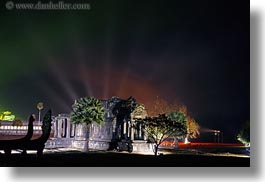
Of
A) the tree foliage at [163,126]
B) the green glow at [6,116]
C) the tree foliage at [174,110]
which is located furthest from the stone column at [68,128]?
the tree foliage at [174,110]

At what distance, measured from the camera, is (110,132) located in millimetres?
3584

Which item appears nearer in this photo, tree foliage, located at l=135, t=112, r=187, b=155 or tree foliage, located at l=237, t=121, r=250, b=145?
tree foliage, located at l=237, t=121, r=250, b=145

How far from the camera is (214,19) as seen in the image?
11.8ft

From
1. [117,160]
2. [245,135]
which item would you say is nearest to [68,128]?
[117,160]

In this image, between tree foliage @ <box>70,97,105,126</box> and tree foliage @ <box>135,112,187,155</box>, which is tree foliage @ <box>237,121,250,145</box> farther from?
tree foliage @ <box>70,97,105,126</box>

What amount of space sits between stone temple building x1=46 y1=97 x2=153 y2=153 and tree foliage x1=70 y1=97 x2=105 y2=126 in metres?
0.04

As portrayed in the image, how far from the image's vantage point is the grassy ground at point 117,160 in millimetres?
3424

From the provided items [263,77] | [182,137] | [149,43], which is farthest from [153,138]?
[263,77]

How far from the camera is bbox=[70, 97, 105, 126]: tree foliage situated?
3518 millimetres

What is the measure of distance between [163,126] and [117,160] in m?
0.53

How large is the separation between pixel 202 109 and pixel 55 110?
4.46ft

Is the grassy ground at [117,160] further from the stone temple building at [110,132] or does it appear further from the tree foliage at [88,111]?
the tree foliage at [88,111]

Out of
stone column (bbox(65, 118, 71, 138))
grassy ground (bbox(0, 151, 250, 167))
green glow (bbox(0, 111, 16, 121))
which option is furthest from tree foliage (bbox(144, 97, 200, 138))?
green glow (bbox(0, 111, 16, 121))

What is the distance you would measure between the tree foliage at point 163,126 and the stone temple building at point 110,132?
51mm
